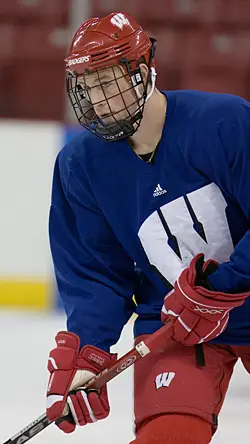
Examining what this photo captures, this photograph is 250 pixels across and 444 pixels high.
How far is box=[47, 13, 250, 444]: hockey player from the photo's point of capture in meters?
1.93

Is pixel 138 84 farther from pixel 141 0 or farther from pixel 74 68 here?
pixel 141 0

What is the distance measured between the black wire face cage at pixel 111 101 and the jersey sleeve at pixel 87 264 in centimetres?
19

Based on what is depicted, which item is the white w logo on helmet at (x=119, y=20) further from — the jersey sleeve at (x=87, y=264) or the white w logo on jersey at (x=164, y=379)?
the white w logo on jersey at (x=164, y=379)

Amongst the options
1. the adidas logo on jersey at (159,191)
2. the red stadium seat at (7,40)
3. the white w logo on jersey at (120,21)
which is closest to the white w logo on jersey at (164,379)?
the adidas logo on jersey at (159,191)

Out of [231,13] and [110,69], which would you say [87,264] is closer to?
[110,69]

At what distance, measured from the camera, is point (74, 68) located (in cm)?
194

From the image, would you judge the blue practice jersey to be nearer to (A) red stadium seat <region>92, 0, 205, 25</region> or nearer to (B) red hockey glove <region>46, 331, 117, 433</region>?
(B) red hockey glove <region>46, 331, 117, 433</region>

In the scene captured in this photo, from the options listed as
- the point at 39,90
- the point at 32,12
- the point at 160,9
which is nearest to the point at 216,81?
the point at 160,9

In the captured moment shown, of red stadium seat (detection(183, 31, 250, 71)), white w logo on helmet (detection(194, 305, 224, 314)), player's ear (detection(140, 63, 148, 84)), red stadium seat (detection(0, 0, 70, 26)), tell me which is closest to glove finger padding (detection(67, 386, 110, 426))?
white w logo on helmet (detection(194, 305, 224, 314))

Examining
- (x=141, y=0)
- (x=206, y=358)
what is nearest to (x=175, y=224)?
(x=206, y=358)


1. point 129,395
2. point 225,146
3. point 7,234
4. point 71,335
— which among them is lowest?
point 7,234

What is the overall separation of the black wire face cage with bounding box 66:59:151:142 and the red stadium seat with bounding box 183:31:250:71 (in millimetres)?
3582

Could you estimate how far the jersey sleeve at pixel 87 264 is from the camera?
6.93 feet

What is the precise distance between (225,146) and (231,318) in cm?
39
